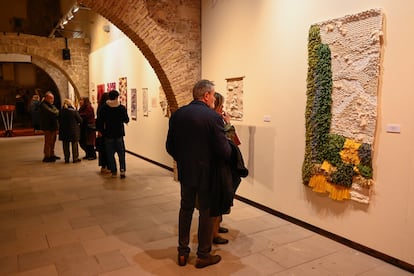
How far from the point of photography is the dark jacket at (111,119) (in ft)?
18.7

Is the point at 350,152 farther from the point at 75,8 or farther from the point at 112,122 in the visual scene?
the point at 75,8

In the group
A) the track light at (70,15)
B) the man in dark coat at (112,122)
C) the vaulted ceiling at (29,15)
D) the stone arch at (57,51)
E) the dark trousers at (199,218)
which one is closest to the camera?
the dark trousers at (199,218)

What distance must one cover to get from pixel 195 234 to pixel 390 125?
7.02 ft

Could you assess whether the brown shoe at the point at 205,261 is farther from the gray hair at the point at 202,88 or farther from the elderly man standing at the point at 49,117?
the elderly man standing at the point at 49,117

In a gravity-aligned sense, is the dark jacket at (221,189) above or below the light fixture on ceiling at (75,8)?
below

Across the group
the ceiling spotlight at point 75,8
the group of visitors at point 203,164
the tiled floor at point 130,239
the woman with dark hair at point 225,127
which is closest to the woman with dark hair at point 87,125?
the tiled floor at point 130,239

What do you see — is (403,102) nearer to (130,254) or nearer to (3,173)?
(130,254)

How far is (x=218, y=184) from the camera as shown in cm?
273

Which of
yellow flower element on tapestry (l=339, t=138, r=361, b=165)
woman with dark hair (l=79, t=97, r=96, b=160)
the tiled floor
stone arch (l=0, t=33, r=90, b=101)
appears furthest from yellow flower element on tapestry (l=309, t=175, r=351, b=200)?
stone arch (l=0, t=33, r=90, b=101)

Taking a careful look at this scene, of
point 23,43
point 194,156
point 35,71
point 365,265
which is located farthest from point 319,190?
point 35,71

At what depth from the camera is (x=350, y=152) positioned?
3217 millimetres

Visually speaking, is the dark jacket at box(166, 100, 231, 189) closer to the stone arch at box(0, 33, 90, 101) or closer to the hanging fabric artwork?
the hanging fabric artwork

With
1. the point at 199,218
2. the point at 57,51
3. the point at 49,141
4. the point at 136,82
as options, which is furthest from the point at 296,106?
the point at 57,51

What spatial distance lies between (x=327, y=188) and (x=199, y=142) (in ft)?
5.20
